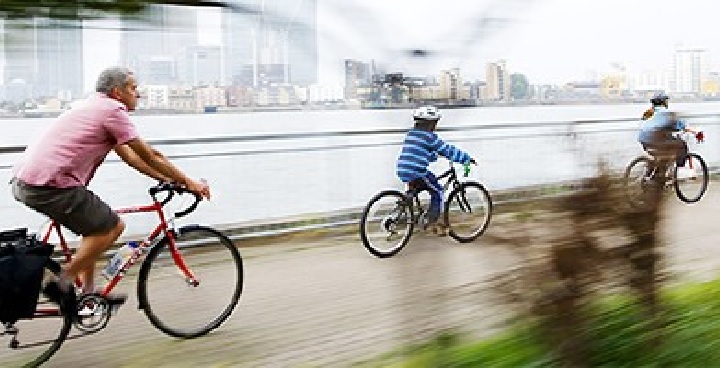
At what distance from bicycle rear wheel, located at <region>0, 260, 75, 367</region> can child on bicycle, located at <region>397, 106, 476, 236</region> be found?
1.73 m

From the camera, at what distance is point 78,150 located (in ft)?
15.3

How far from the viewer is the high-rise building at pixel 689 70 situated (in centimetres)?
192

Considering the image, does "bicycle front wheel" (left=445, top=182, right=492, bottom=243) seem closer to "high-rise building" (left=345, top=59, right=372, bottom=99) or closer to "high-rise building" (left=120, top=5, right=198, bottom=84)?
"high-rise building" (left=345, top=59, right=372, bottom=99)

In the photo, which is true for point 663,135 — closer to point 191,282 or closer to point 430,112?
point 430,112

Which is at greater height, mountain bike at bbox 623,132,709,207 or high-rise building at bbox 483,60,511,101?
high-rise building at bbox 483,60,511,101

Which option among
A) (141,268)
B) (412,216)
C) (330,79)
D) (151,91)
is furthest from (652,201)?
(412,216)

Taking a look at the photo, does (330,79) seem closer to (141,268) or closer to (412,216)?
(141,268)

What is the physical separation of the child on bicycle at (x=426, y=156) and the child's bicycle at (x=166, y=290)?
1.14m

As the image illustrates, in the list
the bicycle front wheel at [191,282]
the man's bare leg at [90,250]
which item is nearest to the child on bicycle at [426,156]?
the bicycle front wheel at [191,282]

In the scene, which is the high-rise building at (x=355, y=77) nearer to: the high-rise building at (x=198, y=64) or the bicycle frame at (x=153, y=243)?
the high-rise building at (x=198, y=64)

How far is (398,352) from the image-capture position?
9.12ft

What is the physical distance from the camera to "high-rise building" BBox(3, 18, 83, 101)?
1213 mm

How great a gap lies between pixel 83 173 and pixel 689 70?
340 cm

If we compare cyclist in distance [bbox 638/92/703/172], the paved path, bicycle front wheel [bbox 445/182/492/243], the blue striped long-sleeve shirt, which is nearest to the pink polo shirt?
the paved path
